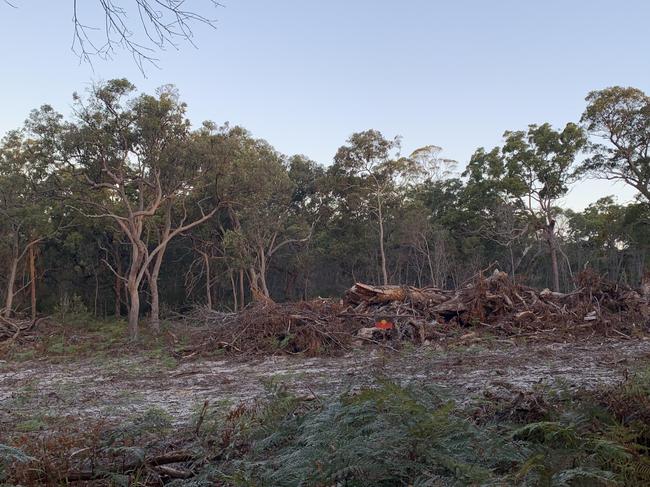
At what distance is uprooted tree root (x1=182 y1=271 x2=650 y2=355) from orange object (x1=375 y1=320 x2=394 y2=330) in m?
0.02

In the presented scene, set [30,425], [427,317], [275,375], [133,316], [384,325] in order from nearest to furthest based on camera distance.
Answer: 1. [30,425]
2. [275,375]
3. [384,325]
4. [427,317]
5. [133,316]

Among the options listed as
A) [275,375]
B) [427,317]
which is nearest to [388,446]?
[275,375]

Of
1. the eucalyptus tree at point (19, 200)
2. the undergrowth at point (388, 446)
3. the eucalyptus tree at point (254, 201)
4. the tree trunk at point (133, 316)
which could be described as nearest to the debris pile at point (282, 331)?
the eucalyptus tree at point (254, 201)

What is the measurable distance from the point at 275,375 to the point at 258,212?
19706 mm

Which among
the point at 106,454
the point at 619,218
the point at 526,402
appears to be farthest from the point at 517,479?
the point at 619,218

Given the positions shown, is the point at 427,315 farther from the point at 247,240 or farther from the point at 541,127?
the point at 541,127

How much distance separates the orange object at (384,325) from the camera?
12961mm

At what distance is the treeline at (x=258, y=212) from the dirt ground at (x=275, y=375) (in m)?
4.73

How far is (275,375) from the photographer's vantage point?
28.5ft

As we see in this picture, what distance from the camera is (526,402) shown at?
4230mm

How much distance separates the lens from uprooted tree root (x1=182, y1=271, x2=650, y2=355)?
40.0 ft

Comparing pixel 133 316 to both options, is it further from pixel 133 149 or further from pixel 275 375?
pixel 275 375

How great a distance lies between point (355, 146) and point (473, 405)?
28.4 metres

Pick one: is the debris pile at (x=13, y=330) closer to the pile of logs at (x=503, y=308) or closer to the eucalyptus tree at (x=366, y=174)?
the pile of logs at (x=503, y=308)
